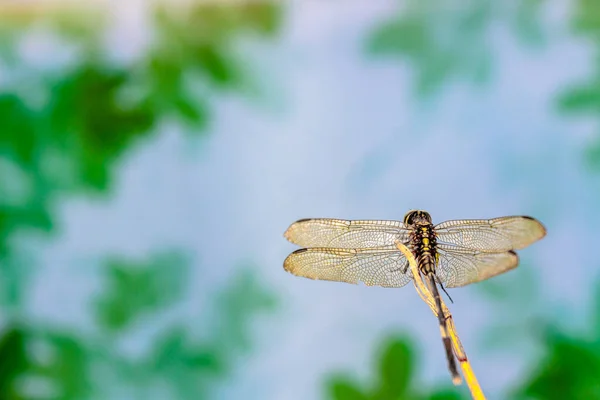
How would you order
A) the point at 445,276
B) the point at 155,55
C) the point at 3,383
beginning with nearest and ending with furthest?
the point at 445,276, the point at 3,383, the point at 155,55

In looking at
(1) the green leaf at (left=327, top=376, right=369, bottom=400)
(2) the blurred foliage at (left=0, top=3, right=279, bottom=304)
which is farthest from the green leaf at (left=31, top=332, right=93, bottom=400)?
(1) the green leaf at (left=327, top=376, right=369, bottom=400)

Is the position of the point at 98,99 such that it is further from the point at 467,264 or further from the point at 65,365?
the point at 467,264

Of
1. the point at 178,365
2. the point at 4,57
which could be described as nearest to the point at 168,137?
the point at 4,57

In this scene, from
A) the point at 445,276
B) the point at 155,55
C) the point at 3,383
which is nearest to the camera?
the point at 445,276

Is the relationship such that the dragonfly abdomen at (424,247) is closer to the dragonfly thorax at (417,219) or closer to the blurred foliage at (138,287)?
the dragonfly thorax at (417,219)

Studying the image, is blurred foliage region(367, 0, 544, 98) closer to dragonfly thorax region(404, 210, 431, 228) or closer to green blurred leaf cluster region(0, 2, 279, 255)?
green blurred leaf cluster region(0, 2, 279, 255)

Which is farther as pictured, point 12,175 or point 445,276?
point 12,175

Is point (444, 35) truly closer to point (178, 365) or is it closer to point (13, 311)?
point (178, 365)
